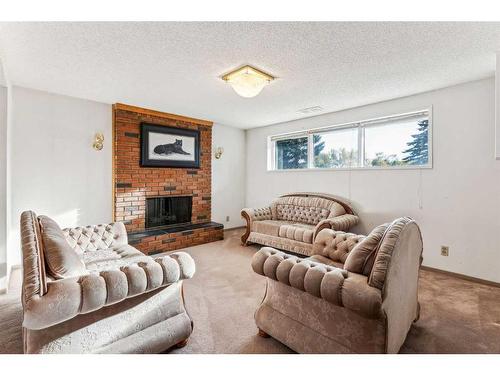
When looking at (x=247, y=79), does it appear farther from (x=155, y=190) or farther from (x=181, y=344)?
(x=155, y=190)

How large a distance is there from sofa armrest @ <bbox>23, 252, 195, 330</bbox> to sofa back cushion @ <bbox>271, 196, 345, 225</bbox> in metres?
2.85

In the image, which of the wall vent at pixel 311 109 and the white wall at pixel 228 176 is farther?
the white wall at pixel 228 176

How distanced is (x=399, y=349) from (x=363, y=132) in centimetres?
A: 317

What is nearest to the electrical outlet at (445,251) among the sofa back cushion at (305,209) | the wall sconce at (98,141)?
the sofa back cushion at (305,209)

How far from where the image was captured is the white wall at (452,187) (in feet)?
9.37

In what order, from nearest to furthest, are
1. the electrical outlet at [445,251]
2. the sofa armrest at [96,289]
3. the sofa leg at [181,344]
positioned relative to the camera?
the sofa armrest at [96,289] < the sofa leg at [181,344] < the electrical outlet at [445,251]

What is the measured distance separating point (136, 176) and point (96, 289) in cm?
320

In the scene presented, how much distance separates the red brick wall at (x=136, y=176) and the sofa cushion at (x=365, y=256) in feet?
12.0

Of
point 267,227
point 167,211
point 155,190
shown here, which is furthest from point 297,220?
point 155,190

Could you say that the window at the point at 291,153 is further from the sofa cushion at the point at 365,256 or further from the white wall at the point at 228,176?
the sofa cushion at the point at 365,256

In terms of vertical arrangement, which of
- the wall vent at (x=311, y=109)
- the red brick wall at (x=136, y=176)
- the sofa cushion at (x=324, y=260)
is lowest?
the sofa cushion at (x=324, y=260)

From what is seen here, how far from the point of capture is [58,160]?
11.7ft

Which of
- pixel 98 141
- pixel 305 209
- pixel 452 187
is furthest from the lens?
pixel 305 209
